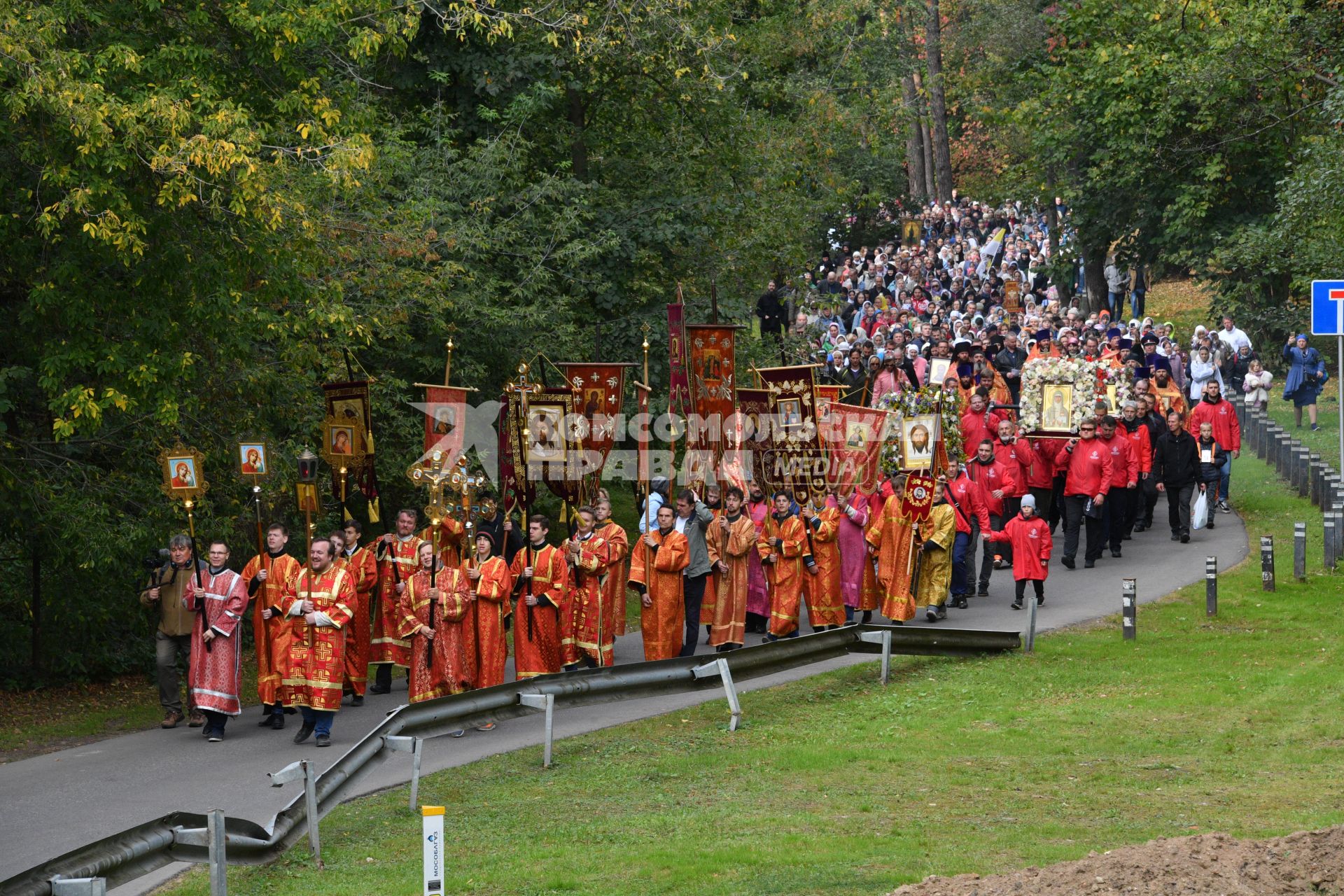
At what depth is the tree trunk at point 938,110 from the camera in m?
49.9

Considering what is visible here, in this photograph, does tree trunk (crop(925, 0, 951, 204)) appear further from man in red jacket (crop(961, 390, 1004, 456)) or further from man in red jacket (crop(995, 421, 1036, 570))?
man in red jacket (crop(995, 421, 1036, 570))

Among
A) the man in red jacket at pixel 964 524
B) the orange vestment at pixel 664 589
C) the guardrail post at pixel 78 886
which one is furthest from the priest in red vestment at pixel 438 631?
the guardrail post at pixel 78 886

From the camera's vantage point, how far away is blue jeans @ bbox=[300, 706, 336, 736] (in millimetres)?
13820

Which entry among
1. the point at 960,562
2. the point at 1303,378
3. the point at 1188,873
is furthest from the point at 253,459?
the point at 1303,378

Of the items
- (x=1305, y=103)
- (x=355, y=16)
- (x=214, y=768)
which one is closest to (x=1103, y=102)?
(x=1305, y=103)

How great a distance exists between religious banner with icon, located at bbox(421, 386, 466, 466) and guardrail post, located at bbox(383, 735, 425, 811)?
5422mm

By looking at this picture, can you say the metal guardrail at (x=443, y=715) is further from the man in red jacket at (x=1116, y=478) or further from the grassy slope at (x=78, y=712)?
the man in red jacket at (x=1116, y=478)

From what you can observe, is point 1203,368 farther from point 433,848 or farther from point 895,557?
point 433,848

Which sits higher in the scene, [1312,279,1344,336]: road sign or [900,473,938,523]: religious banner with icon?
[1312,279,1344,336]: road sign

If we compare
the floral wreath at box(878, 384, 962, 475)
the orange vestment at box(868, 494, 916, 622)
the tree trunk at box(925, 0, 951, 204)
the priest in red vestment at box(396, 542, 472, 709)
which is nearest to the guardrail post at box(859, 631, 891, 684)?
the orange vestment at box(868, 494, 916, 622)

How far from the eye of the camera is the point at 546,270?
2252 cm

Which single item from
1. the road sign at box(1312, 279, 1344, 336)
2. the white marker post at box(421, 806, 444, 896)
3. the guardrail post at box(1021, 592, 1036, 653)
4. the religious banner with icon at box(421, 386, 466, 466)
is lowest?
the guardrail post at box(1021, 592, 1036, 653)

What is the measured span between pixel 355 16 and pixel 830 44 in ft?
61.5

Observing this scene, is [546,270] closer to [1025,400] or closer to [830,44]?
[1025,400]
